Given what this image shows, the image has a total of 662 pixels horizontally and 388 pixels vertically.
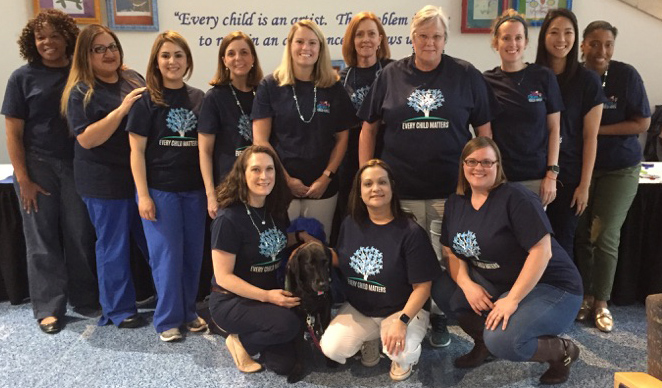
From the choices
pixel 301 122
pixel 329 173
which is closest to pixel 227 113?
pixel 301 122

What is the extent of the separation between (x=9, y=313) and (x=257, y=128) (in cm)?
164

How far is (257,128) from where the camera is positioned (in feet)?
7.48

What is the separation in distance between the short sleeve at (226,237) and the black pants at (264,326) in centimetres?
20

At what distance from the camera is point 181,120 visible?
2.34 m

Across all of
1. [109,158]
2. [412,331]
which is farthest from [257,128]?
[412,331]

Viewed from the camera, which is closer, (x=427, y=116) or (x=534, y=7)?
(x=427, y=116)

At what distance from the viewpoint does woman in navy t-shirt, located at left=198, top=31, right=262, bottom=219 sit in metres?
2.31

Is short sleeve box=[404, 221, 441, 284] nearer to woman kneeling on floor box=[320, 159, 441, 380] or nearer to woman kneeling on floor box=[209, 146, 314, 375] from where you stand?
woman kneeling on floor box=[320, 159, 441, 380]

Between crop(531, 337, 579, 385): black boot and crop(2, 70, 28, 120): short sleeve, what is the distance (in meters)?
2.37

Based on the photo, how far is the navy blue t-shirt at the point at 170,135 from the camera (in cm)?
229

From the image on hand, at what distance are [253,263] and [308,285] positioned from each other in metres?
0.25

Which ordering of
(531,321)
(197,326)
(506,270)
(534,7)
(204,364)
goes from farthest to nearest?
(534,7)
(197,326)
(204,364)
(506,270)
(531,321)

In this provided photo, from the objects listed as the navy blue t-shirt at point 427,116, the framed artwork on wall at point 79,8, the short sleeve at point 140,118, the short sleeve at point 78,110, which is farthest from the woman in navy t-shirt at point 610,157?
the framed artwork on wall at point 79,8

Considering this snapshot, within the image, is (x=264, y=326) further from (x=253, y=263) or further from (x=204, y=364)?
(x=204, y=364)
